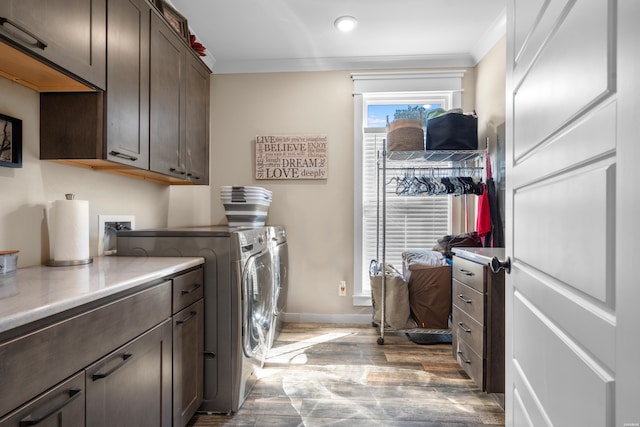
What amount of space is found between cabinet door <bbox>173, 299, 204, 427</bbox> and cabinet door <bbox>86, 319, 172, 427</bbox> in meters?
0.06

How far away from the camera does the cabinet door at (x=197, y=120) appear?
7.96 ft

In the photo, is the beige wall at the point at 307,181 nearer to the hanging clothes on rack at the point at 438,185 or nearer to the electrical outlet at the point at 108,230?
the hanging clothes on rack at the point at 438,185

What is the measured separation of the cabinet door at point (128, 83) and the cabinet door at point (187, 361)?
86cm

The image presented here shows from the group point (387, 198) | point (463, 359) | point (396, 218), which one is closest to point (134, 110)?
point (387, 198)

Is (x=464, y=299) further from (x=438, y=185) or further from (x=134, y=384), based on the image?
(x=134, y=384)

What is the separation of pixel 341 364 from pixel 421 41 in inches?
107

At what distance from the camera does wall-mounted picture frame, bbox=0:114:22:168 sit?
1.34m

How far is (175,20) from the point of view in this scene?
218cm

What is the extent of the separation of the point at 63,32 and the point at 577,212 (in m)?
1.78

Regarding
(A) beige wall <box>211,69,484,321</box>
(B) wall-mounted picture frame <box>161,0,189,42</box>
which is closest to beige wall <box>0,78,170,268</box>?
(B) wall-mounted picture frame <box>161,0,189,42</box>

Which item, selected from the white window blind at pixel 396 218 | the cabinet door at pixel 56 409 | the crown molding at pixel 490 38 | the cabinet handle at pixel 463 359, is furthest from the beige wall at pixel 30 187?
the crown molding at pixel 490 38

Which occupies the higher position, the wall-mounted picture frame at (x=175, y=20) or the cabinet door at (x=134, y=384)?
the wall-mounted picture frame at (x=175, y=20)

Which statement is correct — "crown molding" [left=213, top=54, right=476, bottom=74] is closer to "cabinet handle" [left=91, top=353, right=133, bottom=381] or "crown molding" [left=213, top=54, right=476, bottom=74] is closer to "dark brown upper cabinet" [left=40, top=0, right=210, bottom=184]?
"dark brown upper cabinet" [left=40, top=0, right=210, bottom=184]

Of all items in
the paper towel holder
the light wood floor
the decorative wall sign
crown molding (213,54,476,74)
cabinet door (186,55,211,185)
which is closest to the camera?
the paper towel holder
